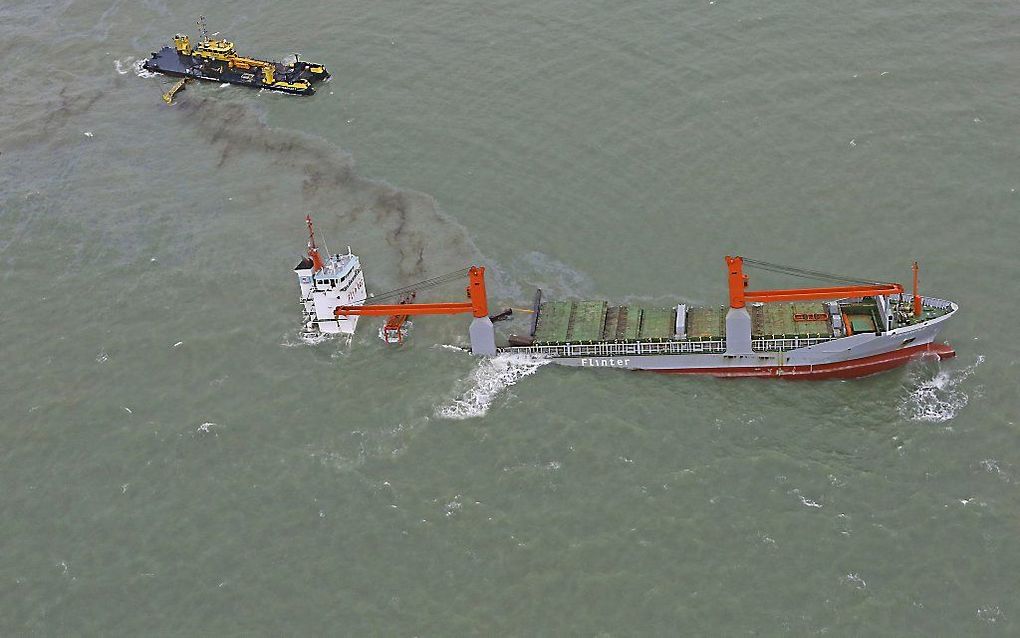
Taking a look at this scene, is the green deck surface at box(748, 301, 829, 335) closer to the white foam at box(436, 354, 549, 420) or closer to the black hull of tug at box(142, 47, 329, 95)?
the white foam at box(436, 354, 549, 420)

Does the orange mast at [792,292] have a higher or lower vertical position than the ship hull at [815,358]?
higher

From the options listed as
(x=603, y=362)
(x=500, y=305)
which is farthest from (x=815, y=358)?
(x=500, y=305)

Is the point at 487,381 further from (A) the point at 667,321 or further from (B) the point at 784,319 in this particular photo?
(B) the point at 784,319

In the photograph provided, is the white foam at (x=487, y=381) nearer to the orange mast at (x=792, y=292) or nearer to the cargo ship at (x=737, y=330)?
the cargo ship at (x=737, y=330)

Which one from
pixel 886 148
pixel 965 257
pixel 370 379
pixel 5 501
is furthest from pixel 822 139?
pixel 5 501

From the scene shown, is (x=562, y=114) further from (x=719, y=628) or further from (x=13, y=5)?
(x=13, y=5)

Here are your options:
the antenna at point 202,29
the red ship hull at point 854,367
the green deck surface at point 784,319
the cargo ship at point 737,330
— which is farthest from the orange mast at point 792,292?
the antenna at point 202,29
